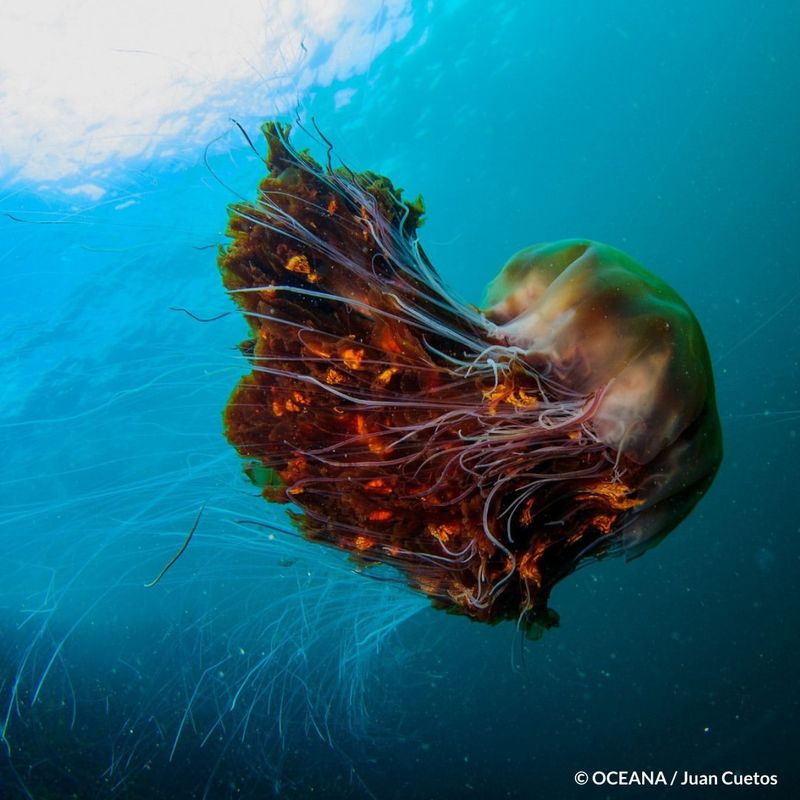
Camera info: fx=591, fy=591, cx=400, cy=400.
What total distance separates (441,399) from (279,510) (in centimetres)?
175

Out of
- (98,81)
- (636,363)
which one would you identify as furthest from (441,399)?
(98,81)

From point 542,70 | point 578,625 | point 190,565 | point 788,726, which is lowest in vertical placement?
point 788,726

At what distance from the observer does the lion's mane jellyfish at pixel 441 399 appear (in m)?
2.76

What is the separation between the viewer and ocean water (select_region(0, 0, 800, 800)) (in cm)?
521

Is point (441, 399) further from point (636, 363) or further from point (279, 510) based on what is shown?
point (279, 510)

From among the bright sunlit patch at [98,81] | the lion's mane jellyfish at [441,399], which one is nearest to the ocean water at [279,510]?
the bright sunlit patch at [98,81]

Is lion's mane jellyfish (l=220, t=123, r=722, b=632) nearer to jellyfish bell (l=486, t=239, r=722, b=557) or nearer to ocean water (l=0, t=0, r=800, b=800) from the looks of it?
jellyfish bell (l=486, t=239, r=722, b=557)

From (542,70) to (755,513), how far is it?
80.8 feet

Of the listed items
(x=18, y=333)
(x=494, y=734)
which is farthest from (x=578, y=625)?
(x=18, y=333)

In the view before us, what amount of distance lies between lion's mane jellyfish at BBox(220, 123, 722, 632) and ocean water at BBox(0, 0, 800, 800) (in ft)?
1.16

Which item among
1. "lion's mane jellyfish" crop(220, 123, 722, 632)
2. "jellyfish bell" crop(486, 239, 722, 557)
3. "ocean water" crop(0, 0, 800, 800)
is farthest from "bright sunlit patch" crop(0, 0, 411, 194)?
"jellyfish bell" crop(486, 239, 722, 557)

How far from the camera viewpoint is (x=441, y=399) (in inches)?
109

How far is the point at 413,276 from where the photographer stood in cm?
301

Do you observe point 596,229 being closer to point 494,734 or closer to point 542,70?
point 542,70
